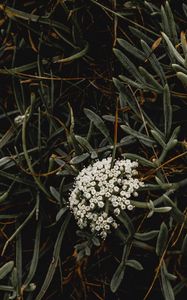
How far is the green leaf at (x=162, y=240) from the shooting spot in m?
1.10

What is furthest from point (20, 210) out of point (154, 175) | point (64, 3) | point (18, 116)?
point (64, 3)

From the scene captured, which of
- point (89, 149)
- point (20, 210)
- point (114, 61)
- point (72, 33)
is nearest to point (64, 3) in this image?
point (72, 33)

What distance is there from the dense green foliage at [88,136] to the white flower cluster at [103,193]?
3 centimetres

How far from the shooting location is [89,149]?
3.95 feet

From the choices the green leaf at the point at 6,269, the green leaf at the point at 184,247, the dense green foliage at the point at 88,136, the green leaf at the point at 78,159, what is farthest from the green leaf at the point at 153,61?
the green leaf at the point at 6,269

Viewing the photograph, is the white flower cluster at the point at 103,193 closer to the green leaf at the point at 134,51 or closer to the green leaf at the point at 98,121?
the green leaf at the point at 98,121

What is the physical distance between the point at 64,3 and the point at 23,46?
0.14m

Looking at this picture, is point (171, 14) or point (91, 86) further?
point (91, 86)

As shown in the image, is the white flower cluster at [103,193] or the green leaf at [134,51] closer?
the white flower cluster at [103,193]

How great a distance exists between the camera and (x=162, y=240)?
3.65 ft

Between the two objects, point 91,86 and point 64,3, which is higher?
point 64,3

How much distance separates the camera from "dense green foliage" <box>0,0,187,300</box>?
3.86 ft

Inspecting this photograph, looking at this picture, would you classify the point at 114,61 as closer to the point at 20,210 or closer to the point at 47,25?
the point at 47,25

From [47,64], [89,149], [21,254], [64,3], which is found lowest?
[21,254]
